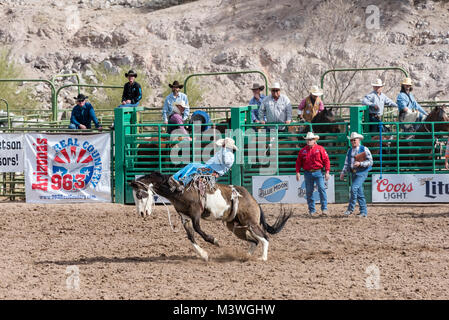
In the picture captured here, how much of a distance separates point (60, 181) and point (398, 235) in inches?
254

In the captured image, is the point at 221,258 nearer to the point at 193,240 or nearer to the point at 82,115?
the point at 193,240

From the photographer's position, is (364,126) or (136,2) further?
(136,2)

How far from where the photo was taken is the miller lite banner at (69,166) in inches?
560

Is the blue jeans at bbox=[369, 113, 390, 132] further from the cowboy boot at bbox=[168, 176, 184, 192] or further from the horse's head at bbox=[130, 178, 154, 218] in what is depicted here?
the horse's head at bbox=[130, 178, 154, 218]

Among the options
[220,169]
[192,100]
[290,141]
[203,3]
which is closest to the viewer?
[220,169]

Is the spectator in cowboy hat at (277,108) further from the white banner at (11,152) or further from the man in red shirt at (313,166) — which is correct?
the white banner at (11,152)

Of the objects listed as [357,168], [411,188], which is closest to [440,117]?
[411,188]

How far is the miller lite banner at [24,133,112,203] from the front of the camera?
46.7 feet

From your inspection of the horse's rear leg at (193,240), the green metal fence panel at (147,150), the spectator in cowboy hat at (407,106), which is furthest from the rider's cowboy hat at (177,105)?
the horse's rear leg at (193,240)

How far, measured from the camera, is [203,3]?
3822 cm

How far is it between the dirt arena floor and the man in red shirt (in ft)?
1.09

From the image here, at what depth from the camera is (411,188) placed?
1380 centimetres

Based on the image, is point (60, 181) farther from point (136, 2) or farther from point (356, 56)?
point (136, 2)

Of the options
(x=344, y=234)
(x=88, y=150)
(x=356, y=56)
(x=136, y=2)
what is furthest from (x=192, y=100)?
(x=344, y=234)
